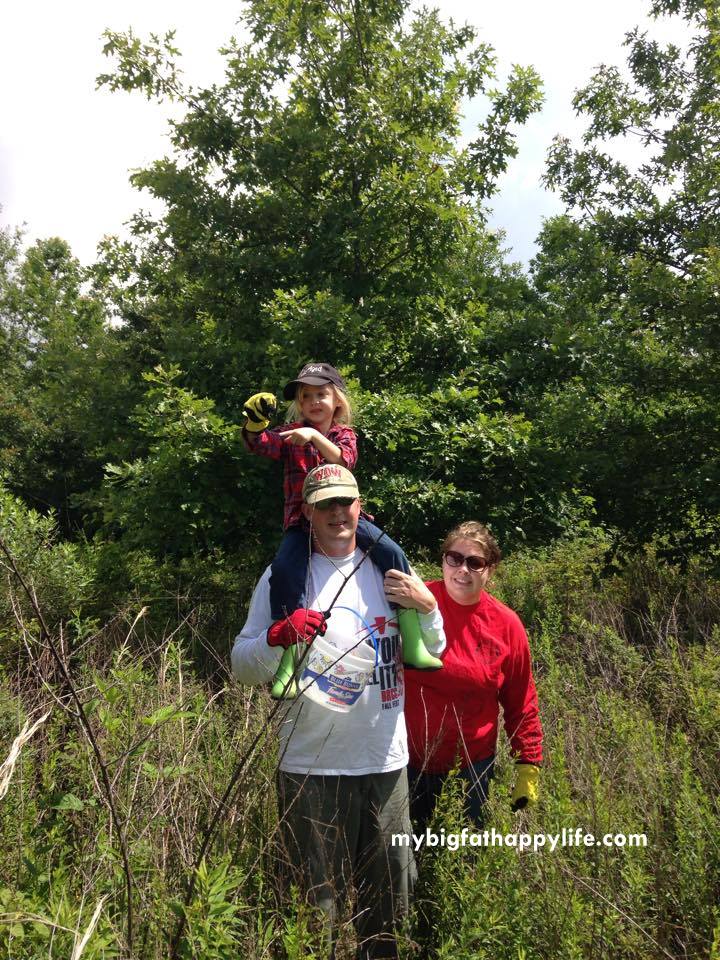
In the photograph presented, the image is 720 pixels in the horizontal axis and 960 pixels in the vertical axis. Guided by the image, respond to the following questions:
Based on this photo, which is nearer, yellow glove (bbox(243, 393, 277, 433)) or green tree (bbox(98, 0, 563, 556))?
yellow glove (bbox(243, 393, 277, 433))

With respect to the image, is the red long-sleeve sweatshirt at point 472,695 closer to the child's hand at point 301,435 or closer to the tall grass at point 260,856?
the tall grass at point 260,856

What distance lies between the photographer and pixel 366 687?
2.24 m

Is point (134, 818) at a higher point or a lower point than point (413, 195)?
lower

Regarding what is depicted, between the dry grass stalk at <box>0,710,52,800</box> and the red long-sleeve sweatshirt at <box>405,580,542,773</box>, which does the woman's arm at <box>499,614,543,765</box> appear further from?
the dry grass stalk at <box>0,710,52,800</box>

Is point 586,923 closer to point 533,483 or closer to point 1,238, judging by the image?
point 533,483

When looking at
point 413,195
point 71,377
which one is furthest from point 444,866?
point 71,377

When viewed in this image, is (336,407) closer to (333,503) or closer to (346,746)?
(333,503)

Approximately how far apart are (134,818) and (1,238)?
3044 cm

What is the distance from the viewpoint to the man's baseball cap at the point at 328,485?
7.51ft

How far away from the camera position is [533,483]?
21.4ft

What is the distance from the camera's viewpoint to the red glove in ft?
6.74

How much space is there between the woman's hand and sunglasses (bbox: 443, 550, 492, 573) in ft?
1.53

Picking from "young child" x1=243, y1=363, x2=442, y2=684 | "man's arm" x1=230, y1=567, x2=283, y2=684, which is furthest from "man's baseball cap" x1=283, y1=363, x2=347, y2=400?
"man's arm" x1=230, y1=567, x2=283, y2=684

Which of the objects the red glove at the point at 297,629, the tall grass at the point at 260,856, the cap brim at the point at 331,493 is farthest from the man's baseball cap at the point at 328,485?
the tall grass at the point at 260,856
